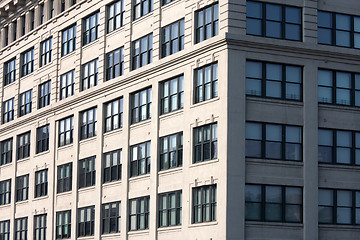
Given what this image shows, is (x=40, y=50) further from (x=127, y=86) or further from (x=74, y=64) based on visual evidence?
(x=127, y=86)

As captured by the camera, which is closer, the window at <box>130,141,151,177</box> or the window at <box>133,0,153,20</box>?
the window at <box>130,141,151,177</box>

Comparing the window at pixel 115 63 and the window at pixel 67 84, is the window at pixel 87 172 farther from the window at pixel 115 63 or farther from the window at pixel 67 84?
the window at pixel 115 63

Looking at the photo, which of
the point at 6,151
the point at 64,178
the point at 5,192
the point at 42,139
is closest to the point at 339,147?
the point at 64,178

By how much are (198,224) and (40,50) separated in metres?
27.1

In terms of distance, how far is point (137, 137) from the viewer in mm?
58281

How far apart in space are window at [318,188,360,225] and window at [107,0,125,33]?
61.2 feet

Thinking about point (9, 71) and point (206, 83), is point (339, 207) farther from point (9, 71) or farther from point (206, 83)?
point (9, 71)

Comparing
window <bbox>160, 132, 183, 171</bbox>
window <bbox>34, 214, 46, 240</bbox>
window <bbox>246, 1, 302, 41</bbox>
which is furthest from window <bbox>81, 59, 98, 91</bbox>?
window <bbox>246, 1, 302, 41</bbox>

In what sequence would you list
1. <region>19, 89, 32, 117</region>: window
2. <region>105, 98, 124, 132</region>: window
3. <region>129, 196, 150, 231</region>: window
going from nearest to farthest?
<region>129, 196, 150, 231</region>: window, <region>105, 98, 124, 132</region>: window, <region>19, 89, 32, 117</region>: window

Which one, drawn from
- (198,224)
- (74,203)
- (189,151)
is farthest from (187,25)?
(74,203)

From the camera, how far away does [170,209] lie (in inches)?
2122

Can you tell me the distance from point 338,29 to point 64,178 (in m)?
23.6

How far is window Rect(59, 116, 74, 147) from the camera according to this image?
220ft

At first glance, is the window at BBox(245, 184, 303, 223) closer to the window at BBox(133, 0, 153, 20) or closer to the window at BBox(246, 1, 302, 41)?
the window at BBox(246, 1, 302, 41)
